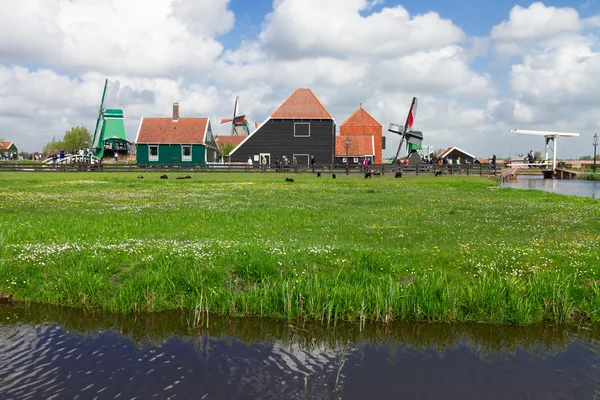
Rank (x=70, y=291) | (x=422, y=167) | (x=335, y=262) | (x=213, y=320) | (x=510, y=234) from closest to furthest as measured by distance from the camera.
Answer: (x=213, y=320), (x=70, y=291), (x=335, y=262), (x=510, y=234), (x=422, y=167)

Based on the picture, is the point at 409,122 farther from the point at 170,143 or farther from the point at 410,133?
the point at 170,143

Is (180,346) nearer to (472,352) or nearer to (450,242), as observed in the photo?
(472,352)

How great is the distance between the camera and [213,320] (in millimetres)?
8445

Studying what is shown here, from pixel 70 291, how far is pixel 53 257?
1.56 metres

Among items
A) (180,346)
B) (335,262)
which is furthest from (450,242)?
(180,346)

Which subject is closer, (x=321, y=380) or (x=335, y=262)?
(x=321, y=380)

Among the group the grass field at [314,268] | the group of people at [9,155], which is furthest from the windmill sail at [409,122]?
the group of people at [9,155]

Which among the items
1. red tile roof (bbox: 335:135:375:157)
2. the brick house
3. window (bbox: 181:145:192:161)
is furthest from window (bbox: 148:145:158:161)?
the brick house

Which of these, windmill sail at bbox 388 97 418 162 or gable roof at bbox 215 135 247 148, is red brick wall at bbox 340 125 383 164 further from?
gable roof at bbox 215 135 247 148

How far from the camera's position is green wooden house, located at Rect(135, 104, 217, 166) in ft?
234

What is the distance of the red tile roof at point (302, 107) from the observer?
218ft

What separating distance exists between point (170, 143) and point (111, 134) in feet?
67.8

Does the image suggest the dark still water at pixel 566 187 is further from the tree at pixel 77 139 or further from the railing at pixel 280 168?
the tree at pixel 77 139

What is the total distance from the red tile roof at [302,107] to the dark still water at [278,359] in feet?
194
